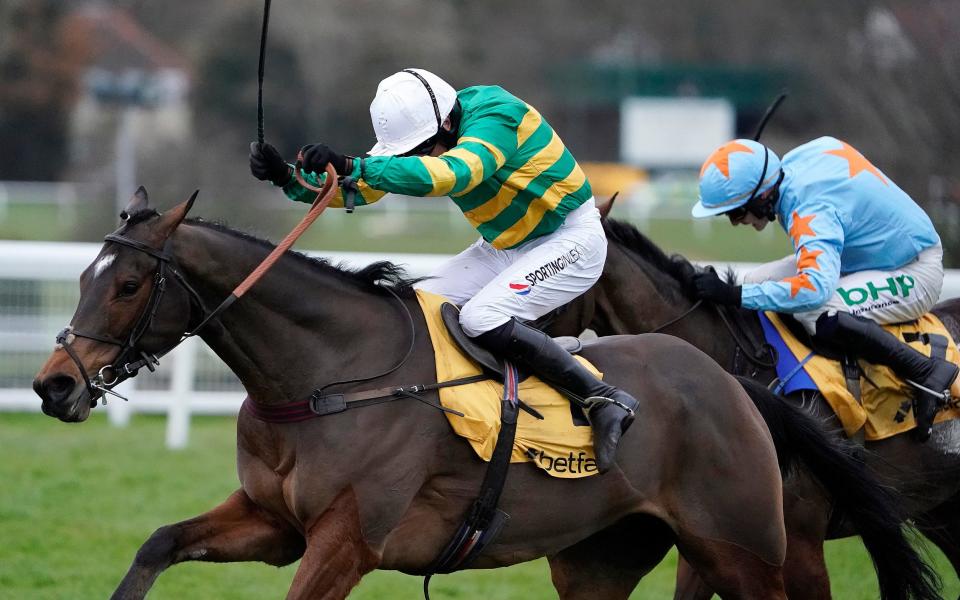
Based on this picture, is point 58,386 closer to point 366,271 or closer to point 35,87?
point 366,271

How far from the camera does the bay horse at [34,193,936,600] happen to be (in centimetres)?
356

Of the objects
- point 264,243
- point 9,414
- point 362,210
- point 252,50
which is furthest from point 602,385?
point 252,50

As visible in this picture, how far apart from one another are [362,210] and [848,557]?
22544 mm

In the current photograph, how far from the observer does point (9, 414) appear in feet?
31.7

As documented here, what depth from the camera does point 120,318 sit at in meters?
3.48

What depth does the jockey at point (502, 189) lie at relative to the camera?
12.1ft

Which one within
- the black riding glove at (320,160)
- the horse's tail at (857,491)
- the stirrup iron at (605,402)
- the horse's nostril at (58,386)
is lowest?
the horse's tail at (857,491)

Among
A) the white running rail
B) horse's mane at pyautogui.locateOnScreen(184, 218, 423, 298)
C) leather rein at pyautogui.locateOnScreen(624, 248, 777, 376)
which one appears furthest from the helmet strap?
the white running rail

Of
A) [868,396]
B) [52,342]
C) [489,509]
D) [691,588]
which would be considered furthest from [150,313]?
[52,342]

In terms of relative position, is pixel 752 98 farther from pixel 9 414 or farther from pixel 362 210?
pixel 9 414

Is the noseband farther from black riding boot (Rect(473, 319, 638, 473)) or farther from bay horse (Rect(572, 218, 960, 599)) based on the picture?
bay horse (Rect(572, 218, 960, 599))

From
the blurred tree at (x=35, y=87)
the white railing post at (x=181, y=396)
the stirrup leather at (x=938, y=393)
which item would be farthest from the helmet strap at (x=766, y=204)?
the blurred tree at (x=35, y=87)

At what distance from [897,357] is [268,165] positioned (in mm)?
2611

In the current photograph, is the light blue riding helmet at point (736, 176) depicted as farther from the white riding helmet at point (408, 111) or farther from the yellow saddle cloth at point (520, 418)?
the white riding helmet at point (408, 111)
